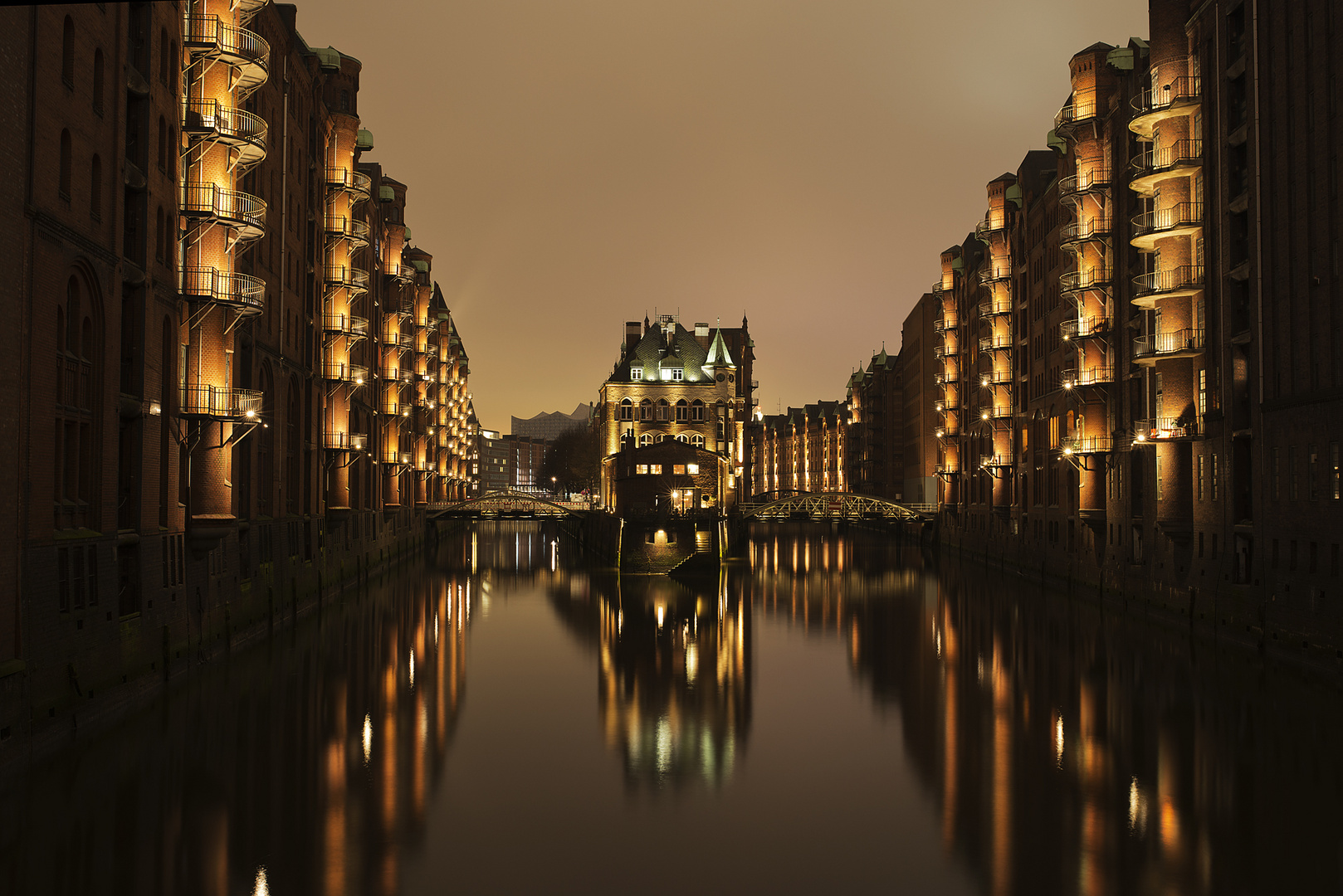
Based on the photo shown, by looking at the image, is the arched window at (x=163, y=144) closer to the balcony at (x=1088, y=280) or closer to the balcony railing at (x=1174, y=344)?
the balcony railing at (x=1174, y=344)

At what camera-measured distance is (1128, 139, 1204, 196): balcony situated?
131 ft

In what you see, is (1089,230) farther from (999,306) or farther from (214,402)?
(214,402)

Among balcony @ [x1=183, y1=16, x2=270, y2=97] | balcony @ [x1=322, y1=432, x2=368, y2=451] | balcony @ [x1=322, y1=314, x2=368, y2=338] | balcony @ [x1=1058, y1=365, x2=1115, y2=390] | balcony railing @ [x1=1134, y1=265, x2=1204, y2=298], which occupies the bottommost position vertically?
balcony @ [x1=322, y1=432, x2=368, y2=451]

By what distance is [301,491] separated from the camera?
48219mm

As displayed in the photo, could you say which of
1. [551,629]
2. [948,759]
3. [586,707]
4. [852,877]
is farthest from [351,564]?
[852,877]

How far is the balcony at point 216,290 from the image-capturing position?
31.1m

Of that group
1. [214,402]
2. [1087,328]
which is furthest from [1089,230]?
[214,402]

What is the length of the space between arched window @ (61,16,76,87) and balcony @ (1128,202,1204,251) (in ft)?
116

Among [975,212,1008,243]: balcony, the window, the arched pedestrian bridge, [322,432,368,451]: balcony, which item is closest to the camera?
the window

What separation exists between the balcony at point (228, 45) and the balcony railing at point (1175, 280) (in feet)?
104

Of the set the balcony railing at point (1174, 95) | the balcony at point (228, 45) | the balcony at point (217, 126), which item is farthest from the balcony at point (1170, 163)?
the balcony at point (217, 126)

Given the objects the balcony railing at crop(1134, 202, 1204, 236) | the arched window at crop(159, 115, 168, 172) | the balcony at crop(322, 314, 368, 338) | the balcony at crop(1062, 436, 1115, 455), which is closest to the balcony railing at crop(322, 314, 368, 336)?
the balcony at crop(322, 314, 368, 338)

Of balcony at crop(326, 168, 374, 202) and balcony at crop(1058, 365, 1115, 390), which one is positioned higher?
balcony at crop(326, 168, 374, 202)

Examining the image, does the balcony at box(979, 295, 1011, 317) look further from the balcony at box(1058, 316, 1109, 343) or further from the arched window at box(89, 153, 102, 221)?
the arched window at box(89, 153, 102, 221)
